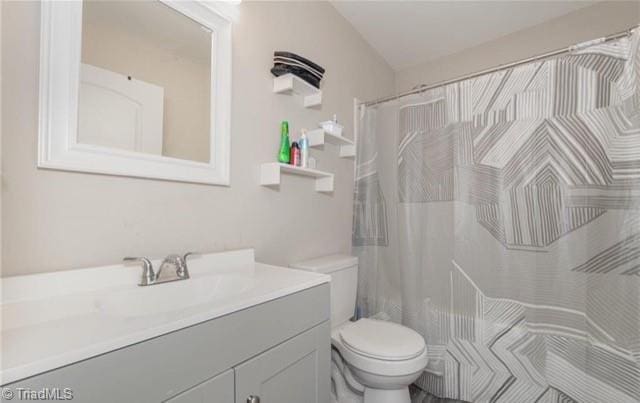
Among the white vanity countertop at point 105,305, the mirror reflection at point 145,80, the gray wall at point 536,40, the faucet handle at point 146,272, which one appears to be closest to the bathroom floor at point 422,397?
the white vanity countertop at point 105,305

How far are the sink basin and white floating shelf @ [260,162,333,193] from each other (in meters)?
0.50

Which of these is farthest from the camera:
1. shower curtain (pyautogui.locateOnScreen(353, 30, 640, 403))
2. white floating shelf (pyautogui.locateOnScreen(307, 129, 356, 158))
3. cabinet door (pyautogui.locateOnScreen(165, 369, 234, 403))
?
white floating shelf (pyautogui.locateOnScreen(307, 129, 356, 158))

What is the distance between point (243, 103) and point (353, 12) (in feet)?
4.12

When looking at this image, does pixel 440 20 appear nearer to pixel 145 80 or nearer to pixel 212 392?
pixel 145 80

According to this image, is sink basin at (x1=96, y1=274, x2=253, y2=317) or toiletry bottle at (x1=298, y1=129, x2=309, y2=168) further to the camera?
toiletry bottle at (x1=298, y1=129, x2=309, y2=168)

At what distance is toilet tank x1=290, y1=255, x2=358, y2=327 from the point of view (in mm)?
1611

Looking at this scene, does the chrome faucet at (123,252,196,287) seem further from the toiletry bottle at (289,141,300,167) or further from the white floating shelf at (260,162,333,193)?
the toiletry bottle at (289,141,300,167)

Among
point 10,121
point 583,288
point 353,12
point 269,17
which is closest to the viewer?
point 10,121

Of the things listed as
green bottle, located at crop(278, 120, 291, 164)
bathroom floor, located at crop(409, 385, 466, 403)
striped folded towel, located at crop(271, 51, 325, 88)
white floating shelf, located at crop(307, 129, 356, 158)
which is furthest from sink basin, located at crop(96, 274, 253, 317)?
bathroom floor, located at crop(409, 385, 466, 403)

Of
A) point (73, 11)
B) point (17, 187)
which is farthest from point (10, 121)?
point (73, 11)

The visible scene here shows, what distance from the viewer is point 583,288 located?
132 centimetres

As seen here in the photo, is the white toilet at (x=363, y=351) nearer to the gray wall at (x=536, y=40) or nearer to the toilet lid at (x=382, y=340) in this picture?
the toilet lid at (x=382, y=340)

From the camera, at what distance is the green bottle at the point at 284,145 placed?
148cm

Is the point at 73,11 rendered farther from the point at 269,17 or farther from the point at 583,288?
the point at 583,288
